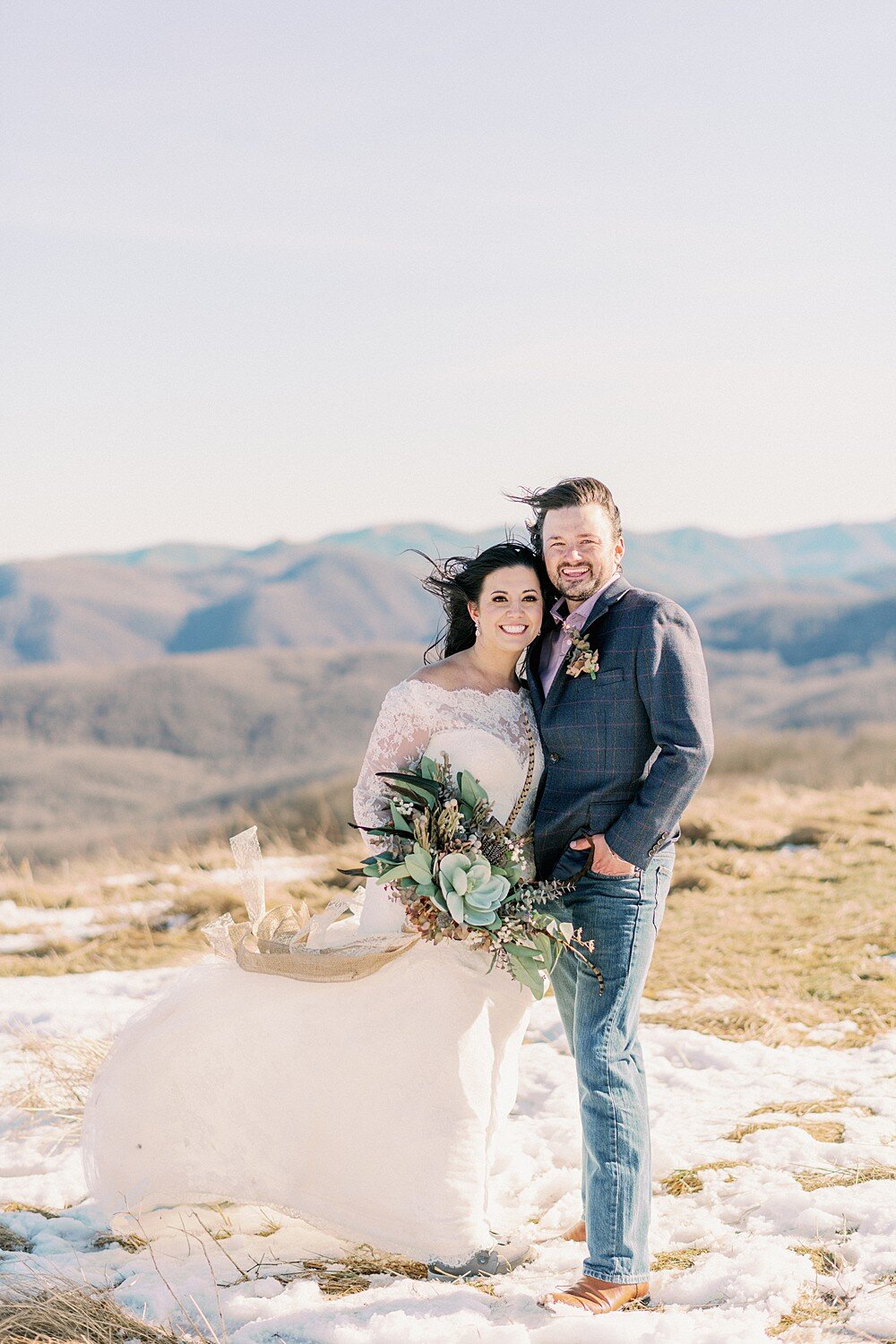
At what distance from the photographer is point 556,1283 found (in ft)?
10.6

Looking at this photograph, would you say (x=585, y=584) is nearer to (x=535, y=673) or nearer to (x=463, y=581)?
(x=535, y=673)

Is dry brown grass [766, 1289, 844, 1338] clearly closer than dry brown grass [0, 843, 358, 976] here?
Yes

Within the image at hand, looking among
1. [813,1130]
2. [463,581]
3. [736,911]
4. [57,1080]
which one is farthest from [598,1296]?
[736,911]

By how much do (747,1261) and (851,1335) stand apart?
15.7 inches

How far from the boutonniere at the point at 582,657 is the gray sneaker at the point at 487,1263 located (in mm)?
1673

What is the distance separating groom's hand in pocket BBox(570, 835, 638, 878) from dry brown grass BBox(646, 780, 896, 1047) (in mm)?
2711

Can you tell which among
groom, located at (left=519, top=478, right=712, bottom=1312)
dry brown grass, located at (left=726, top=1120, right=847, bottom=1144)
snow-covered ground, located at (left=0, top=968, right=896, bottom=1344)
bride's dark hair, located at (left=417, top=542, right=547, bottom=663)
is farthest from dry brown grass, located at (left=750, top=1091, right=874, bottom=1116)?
bride's dark hair, located at (left=417, top=542, right=547, bottom=663)

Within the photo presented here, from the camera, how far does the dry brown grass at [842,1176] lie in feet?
12.3

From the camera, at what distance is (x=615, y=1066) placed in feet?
10.4

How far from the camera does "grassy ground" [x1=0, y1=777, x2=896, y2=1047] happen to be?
5941 millimetres

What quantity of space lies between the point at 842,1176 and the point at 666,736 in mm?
1738

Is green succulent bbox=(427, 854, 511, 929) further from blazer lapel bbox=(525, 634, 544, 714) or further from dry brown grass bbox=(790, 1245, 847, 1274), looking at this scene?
dry brown grass bbox=(790, 1245, 847, 1274)

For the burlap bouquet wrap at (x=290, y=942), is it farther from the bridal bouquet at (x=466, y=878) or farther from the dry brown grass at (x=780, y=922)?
the dry brown grass at (x=780, y=922)

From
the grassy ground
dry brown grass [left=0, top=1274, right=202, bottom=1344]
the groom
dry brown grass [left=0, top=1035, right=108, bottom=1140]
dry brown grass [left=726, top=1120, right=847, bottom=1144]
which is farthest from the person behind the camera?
the grassy ground
